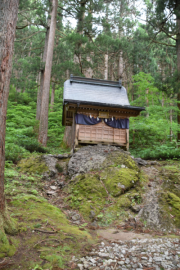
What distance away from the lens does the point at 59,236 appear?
3846mm

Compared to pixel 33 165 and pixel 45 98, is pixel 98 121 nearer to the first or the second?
pixel 33 165

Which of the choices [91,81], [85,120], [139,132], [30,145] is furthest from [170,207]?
[139,132]

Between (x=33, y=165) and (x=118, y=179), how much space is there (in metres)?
4.20

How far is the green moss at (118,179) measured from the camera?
22.7ft

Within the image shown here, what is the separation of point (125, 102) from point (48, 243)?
9702mm

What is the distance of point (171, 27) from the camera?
44.4 ft

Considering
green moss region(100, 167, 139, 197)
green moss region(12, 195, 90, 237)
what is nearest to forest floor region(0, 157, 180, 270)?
green moss region(12, 195, 90, 237)

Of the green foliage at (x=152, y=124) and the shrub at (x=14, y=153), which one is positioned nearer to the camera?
the shrub at (x=14, y=153)

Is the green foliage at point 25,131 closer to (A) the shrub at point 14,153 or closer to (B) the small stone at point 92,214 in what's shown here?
(A) the shrub at point 14,153

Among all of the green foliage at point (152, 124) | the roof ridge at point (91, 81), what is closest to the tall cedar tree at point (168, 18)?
the green foliage at point (152, 124)

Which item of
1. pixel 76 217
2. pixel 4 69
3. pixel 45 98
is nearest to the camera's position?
pixel 4 69

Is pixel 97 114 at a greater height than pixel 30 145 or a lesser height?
greater

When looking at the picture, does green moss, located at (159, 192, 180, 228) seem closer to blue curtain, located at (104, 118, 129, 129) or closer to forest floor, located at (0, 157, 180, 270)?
forest floor, located at (0, 157, 180, 270)

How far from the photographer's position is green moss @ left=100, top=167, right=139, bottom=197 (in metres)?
6.90
